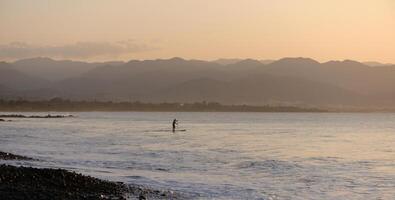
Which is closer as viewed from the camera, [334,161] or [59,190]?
[59,190]

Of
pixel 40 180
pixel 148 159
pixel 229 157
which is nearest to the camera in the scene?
pixel 40 180

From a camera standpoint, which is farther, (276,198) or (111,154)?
(111,154)

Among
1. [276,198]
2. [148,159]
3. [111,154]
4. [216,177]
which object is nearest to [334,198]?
[276,198]

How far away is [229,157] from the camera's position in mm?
45000

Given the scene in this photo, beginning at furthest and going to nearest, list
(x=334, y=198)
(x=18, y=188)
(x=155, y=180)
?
(x=155, y=180) < (x=334, y=198) < (x=18, y=188)

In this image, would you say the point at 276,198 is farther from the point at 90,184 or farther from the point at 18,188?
the point at 18,188

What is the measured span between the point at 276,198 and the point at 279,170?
39.0ft

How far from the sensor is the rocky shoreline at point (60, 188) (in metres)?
19.2

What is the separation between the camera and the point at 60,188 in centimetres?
2169

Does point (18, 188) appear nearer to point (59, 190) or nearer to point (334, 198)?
point (59, 190)

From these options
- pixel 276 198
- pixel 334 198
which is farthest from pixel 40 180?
pixel 334 198

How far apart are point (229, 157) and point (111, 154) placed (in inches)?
353

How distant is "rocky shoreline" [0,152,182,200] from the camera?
63.1ft

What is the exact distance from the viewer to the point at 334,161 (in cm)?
4406
